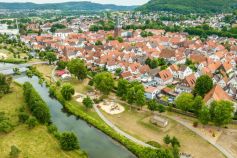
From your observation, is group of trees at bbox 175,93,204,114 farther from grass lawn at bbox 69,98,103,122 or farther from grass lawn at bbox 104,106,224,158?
grass lawn at bbox 69,98,103,122

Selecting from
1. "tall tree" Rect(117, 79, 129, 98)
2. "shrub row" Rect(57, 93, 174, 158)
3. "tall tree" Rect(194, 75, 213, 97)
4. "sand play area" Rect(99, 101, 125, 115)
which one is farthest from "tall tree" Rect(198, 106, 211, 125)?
"tall tree" Rect(117, 79, 129, 98)

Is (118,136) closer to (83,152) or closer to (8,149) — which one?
(83,152)

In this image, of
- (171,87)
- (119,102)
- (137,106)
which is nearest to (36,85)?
(119,102)

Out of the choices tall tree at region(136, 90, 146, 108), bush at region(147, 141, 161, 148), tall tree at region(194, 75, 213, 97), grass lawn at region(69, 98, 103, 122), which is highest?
tall tree at region(194, 75, 213, 97)

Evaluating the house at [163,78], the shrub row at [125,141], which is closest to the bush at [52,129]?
the shrub row at [125,141]

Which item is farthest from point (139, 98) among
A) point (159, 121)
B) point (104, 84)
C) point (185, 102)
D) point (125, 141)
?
point (125, 141)

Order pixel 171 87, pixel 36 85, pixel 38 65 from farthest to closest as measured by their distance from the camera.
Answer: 1. pixel 38 65
2. pixel 36 85
3. pixel 171 87

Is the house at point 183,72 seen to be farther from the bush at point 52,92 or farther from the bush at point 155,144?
the bush at point 155,144
